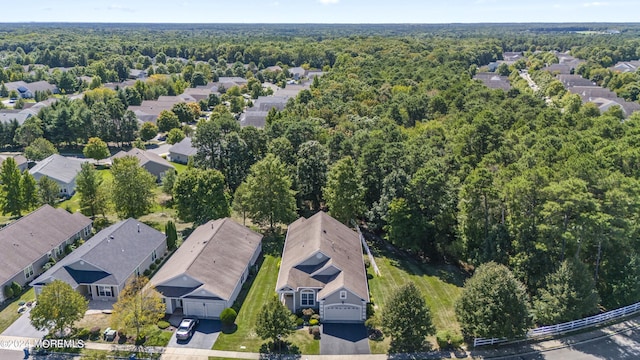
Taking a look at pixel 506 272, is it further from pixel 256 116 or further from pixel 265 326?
pixel 256 116

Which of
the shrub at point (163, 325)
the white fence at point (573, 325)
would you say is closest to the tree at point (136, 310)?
the shrub at point (163, 325)

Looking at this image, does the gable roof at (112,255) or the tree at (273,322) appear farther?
the gable roof at (112,255)

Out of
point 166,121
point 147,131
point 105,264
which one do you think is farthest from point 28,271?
point 166,121

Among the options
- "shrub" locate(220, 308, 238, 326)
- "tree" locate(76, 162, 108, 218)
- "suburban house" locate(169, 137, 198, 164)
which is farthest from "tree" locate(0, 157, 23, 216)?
"shrub" locate(220, 308, 238, 326)

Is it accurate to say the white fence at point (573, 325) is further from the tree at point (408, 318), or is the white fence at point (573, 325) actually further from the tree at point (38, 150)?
the tree at point (38, 150)

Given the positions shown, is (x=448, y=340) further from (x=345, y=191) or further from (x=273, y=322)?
(x=345, y=191)

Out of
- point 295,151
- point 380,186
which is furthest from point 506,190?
point 295,151
